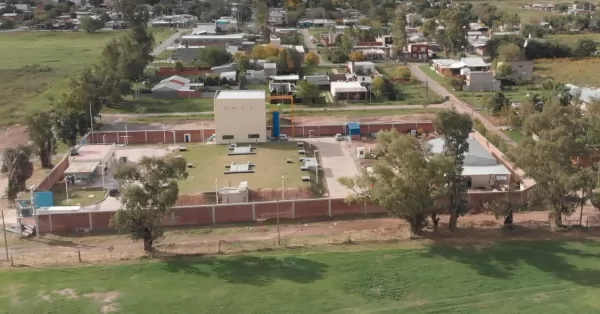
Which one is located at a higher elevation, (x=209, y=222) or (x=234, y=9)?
(x=234, y=9)

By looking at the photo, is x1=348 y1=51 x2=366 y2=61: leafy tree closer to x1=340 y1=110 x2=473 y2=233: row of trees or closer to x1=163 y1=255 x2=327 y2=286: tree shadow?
x1=340 y1=110 x2=473 y2=233: row of trees

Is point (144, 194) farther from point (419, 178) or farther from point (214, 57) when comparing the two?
point (214, 57)

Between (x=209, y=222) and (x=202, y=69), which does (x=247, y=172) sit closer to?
(x=209, y=222)

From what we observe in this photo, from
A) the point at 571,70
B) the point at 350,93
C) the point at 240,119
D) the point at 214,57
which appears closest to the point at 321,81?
the point at 350,93

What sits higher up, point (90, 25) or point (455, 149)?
point (90, 25)

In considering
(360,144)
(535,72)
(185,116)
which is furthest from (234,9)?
(360,144)

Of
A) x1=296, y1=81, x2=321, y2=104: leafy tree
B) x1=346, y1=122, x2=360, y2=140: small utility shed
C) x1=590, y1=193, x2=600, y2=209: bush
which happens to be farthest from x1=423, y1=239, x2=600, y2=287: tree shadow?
x1=296, y1=81, x2=321, y2=104: leafy tree
